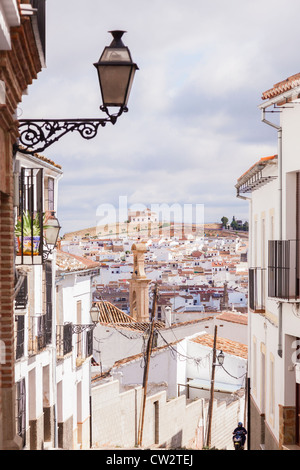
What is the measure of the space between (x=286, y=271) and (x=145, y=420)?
439 inches

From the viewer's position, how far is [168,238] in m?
55.4

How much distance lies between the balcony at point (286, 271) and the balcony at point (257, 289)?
277cm

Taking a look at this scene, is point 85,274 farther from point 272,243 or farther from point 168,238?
point 168,238

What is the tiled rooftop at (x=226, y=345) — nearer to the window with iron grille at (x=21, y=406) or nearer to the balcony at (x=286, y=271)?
the window with iron grille at (x=21, y=406)

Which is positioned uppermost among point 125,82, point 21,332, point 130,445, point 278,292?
point 125,82

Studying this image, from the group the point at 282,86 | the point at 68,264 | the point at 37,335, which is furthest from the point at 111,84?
the point at 68,264

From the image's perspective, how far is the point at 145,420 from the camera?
20297mm

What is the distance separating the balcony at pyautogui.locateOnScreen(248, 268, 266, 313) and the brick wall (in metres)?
6.63

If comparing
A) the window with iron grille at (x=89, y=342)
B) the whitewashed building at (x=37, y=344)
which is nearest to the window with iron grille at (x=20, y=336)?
the whitewashed building at (x=37, y=344)

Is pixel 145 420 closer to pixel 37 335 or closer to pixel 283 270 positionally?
pixel 37 335

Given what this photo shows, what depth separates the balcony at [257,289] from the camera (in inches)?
525
